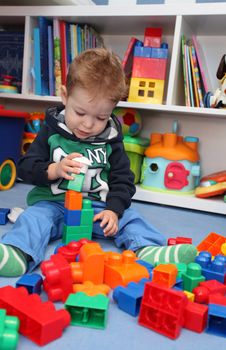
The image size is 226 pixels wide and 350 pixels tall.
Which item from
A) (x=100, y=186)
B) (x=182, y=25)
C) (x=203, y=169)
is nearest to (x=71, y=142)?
(x=100, y=186)

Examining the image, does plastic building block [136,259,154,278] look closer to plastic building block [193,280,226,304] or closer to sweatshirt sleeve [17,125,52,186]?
plastic building block [193,280,226,304]

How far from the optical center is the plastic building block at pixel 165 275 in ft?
2.03

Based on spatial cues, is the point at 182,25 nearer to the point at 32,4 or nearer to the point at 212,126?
the point at 212,126

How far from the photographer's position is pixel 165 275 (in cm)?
62

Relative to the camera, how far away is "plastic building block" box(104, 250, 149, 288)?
650 millimetres

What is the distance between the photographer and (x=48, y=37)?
5.07 feet

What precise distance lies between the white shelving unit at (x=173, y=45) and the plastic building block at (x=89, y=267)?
0.77 metres

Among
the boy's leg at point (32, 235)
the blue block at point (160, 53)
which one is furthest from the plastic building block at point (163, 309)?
the blue block at point (160, 53)

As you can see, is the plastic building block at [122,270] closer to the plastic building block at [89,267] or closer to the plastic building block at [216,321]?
the plastic building block at [89,267]

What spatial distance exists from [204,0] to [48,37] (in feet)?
2.27

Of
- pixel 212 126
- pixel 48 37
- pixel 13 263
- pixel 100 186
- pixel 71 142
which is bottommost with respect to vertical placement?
pixel 13 263

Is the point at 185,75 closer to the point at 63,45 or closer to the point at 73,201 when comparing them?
the point at 63,45

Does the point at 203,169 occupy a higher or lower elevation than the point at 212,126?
lower

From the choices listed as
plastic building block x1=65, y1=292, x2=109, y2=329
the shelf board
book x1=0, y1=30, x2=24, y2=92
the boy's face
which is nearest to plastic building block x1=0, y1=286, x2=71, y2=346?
plastic building block x1=65, y1=292, x2=109, y2=329
